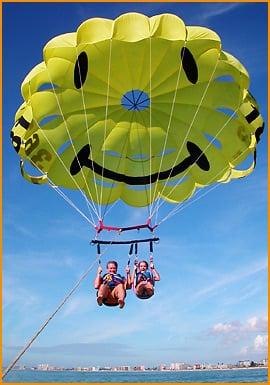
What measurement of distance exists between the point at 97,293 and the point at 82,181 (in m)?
3.29

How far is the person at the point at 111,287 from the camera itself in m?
8.05

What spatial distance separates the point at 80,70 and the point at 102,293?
3.88 metres

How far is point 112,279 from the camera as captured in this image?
27.1ft

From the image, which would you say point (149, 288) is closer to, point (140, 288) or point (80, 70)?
point (140, 288)

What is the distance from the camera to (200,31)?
8.73m

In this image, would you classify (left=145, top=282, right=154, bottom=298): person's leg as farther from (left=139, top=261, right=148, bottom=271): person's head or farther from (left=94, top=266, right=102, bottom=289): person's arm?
(left=94, top=266, right=102, bottom=289): person's arm

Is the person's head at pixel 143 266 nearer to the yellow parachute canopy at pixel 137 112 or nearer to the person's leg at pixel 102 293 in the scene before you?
the person's leg at pixel 102 293

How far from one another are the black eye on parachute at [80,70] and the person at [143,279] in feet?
11.3

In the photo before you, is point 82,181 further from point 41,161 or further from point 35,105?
point 35,105

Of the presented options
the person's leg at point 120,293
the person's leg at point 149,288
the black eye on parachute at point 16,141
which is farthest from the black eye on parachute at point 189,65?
the person's leg at point 120,293

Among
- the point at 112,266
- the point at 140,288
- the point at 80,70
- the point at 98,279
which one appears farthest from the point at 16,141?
the point at 140,288

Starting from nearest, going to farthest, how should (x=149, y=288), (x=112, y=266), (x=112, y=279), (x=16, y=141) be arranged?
1. (x=149, y=288)
2. (x=112, y=279)
3. (x=112, y=266)
4. (x=16, y=141)

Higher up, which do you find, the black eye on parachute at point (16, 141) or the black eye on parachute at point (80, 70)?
the black eye on parachute at point (80, 70)

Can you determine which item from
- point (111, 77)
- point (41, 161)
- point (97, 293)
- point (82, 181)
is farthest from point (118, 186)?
point (97, 293)
